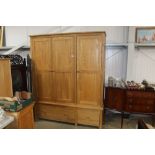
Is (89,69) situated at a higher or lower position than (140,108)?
higher

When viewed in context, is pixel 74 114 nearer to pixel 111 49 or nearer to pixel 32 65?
pixel 32 65

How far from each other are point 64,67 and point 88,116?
3.34 ft

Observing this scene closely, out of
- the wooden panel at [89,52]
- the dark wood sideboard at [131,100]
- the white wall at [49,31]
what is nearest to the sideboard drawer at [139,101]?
the dark wood sideboard at [131,100]

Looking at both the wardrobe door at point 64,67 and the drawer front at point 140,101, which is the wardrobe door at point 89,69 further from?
the drawer front at point 140,101

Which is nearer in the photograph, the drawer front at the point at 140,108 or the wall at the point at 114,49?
the drawer front at the point at 140,108

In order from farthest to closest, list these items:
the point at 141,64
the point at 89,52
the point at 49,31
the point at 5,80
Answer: the point at 49,31 → the point at 141,64 → the point at 89,52 → the point at 5,80

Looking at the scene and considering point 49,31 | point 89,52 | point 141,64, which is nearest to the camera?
point 89,52

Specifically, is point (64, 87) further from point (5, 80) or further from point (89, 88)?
point (5, 80)

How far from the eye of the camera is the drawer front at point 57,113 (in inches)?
115

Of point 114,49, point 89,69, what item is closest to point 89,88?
point 89,69

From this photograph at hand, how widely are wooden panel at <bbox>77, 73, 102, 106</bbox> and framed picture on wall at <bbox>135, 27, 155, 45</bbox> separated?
4.17 ft

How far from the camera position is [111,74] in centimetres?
339

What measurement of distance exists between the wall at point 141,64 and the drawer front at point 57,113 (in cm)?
146

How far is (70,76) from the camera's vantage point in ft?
9.19
